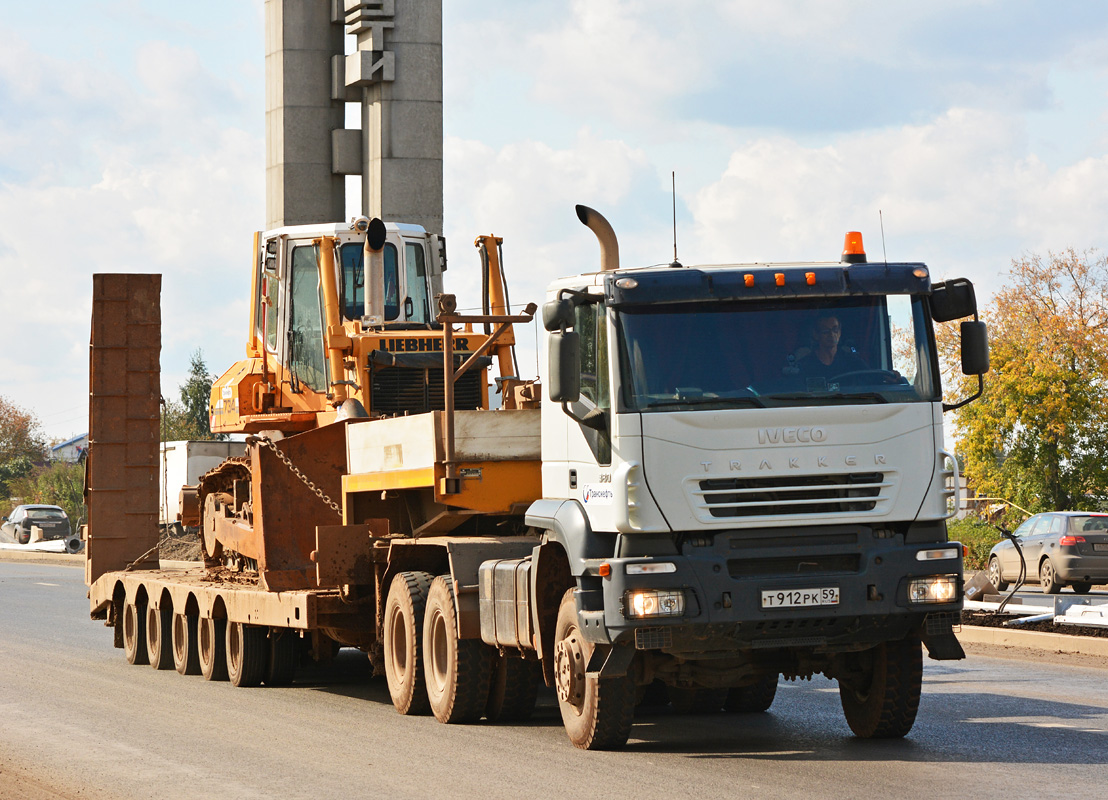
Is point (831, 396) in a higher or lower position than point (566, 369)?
lower

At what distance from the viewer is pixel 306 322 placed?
650 inches

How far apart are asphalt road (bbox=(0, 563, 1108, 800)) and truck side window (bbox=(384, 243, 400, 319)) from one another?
161 inches

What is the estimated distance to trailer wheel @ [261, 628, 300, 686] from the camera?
15.2 metres

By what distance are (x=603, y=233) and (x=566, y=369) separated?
75.6 inches

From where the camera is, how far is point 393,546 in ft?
41.5

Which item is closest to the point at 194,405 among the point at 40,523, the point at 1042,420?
the point at 40,523

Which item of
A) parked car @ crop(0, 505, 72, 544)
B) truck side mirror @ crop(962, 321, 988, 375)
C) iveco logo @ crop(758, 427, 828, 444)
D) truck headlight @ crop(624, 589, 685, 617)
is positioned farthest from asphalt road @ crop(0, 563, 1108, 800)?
parked car @ crop(0, 505, 72, 544)

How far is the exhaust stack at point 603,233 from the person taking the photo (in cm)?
1125

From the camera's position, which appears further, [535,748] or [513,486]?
[513,486]

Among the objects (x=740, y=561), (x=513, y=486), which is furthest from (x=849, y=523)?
(x=513, y=486)

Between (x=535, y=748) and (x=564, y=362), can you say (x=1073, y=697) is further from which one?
(x=564, y=362)

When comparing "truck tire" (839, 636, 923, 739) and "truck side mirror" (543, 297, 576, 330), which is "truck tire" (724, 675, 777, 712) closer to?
"truck tire" (839, 636, 923, 739)

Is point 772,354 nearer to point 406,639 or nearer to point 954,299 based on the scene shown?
point 954,299

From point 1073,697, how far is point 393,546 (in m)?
5.74
